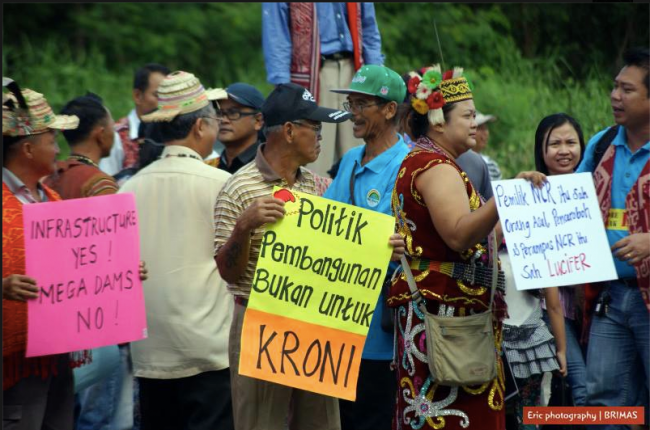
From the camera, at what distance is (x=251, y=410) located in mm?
5285

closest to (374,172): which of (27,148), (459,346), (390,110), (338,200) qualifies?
(338,200)

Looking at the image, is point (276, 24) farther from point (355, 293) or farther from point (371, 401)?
point (355, 293)

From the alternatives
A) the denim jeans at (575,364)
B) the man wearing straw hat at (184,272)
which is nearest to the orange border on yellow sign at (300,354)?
the man wearing straw hat at (184,272)

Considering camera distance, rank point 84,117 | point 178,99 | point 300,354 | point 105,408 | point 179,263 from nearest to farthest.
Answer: point 300,354, point 179,263, point 178,99, point 84,117, point 105,408

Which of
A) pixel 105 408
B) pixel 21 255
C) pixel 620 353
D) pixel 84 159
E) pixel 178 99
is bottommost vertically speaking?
pixel 105 408

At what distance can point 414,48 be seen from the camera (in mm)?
14523

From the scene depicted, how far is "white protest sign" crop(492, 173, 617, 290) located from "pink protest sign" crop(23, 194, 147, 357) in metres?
1.93

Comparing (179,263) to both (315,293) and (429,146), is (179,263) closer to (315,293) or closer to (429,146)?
(315,293)

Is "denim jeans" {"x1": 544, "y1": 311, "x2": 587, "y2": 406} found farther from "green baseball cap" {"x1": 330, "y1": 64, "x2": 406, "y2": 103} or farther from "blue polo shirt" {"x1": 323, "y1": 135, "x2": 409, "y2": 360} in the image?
"green baseball cap" {"x1": 330, "y1": 64, "x2": 406, "y2": 103}

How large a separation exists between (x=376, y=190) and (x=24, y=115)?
2.07 metres

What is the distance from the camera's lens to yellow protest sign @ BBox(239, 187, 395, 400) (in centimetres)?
498

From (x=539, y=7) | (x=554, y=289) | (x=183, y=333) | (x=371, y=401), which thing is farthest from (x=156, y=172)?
(x=539, y=7)

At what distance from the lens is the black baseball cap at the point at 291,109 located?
17.7 ft

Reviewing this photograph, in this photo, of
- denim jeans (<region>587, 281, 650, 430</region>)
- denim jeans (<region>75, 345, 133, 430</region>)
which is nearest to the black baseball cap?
denim jeans (<region>587, 281, 650, 430</region>)
